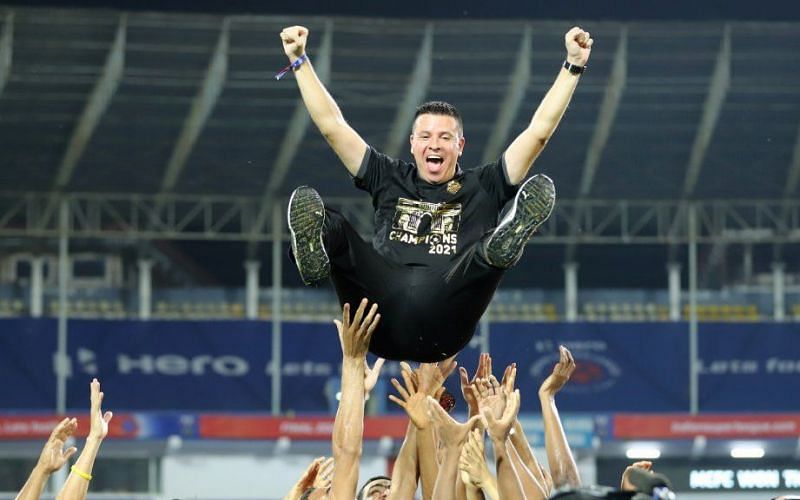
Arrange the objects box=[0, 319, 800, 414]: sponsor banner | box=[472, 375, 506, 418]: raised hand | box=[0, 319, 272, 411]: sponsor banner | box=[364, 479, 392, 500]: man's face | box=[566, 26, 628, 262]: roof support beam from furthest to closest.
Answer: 1. box=[566, 26, 628, 262]: roof support beam
2. box=[0, 319, 800, 414]: sponsor banner
3. box=[0, 319, 272, 411]: sponsor banner
4. box=[364, 479, 392, 500]: man's face
5. box=[472, 375, 506, 418]: raised hand

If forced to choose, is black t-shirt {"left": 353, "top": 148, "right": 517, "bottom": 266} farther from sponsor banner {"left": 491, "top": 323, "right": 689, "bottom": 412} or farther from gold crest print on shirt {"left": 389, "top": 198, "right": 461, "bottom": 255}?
sponsor banner {"left": 491, "top": 323, "right": 689, "bottom": 412}

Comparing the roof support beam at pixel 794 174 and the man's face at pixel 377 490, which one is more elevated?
the roof support beam at pixel 794 174

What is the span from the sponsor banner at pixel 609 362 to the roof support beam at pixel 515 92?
9.66 ft

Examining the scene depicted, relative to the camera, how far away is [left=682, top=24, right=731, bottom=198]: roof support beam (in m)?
23.0

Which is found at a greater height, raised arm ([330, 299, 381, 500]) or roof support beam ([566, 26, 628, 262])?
roof support beam ([566, 26, 628, 262])

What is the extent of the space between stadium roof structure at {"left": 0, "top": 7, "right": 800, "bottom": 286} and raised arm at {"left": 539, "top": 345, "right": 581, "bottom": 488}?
16224mm

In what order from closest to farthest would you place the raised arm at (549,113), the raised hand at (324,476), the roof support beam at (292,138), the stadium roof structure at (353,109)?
the raised arm at (549,113) < the raised hand at (324,476) < the stadium roof structure at (353,109) < the roof support beam at (292,138)

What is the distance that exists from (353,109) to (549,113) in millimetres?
16867

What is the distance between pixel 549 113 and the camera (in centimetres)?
607

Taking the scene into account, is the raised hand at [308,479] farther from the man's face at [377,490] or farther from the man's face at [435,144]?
the man's face at [435,144]

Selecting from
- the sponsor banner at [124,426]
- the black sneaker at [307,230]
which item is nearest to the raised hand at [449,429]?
the black sneaker at [307,230]

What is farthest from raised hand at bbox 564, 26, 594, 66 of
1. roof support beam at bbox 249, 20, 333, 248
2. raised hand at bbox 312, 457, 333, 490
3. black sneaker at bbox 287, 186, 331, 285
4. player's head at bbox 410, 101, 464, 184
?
roof support beam at bbox 249, 20, 333, 248

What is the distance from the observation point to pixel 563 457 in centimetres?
630

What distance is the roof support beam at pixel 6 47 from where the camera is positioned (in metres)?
22.0
